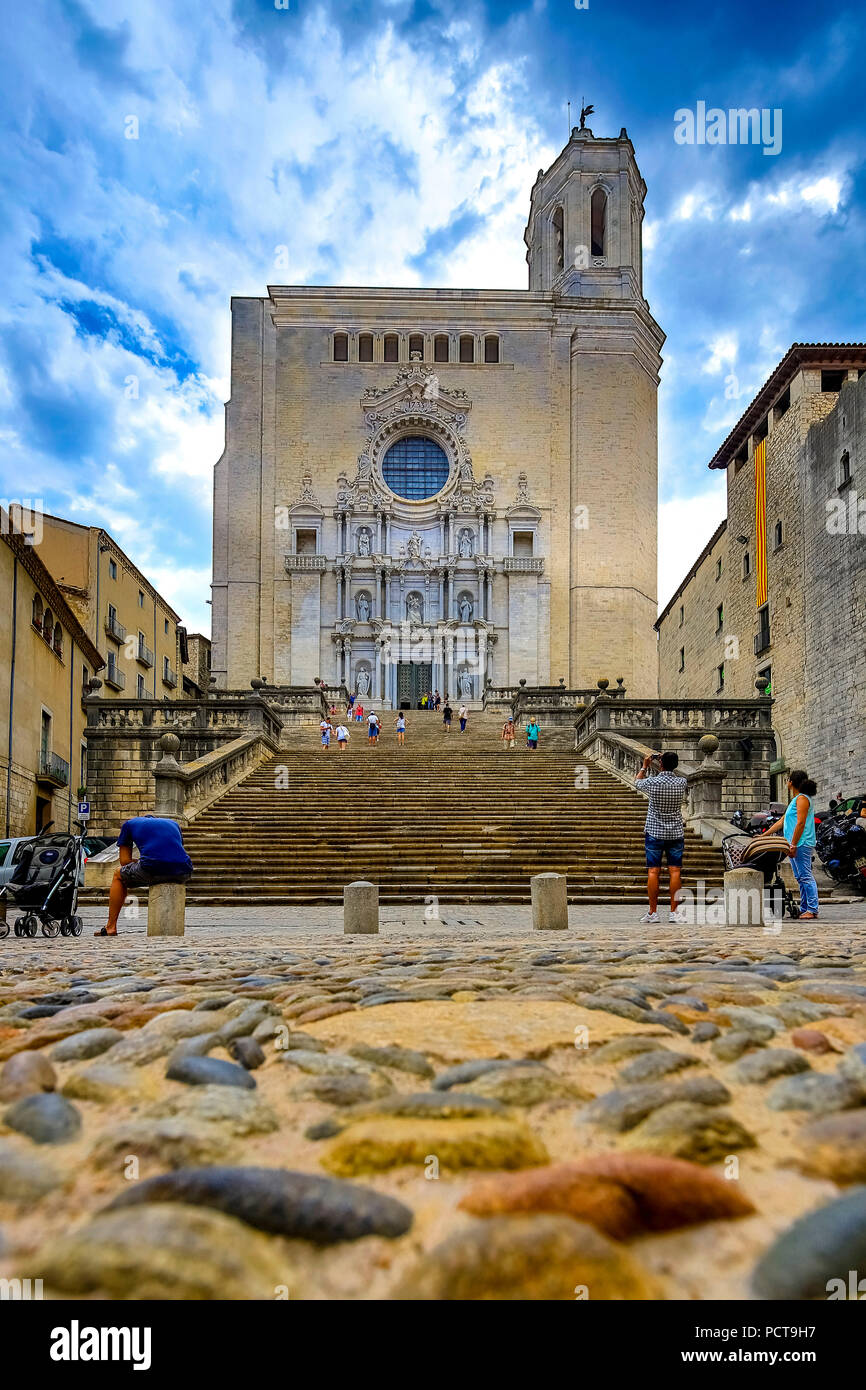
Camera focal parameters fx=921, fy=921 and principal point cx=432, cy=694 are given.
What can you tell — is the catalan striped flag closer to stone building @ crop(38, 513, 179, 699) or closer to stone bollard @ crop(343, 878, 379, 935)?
stone building @ crop(38, 513, 179, 699)

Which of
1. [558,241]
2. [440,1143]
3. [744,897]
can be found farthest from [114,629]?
[440,1143]

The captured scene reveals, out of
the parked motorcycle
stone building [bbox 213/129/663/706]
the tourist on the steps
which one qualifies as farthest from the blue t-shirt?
stone building [bbox 213/129/663/706]

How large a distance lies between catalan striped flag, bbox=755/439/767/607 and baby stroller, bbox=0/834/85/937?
26723mm

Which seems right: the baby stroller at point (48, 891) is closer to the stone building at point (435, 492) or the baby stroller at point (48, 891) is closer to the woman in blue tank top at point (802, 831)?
the woman in blue tank top at point (802, 831)

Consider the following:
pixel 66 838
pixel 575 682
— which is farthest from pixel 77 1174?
pixel 575 682

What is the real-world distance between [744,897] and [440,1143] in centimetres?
746

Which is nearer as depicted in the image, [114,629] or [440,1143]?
[440,1143]

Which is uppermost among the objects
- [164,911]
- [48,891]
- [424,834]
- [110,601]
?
[110,601]

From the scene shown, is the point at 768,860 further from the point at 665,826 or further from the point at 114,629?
the point at 114,629

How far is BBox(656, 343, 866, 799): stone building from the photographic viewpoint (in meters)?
24.2

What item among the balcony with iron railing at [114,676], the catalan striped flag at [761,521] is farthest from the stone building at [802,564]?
the balcony with iron railing at [114,676]

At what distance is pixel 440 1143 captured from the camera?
205 cm

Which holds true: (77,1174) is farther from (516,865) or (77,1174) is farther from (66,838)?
(516,865)
